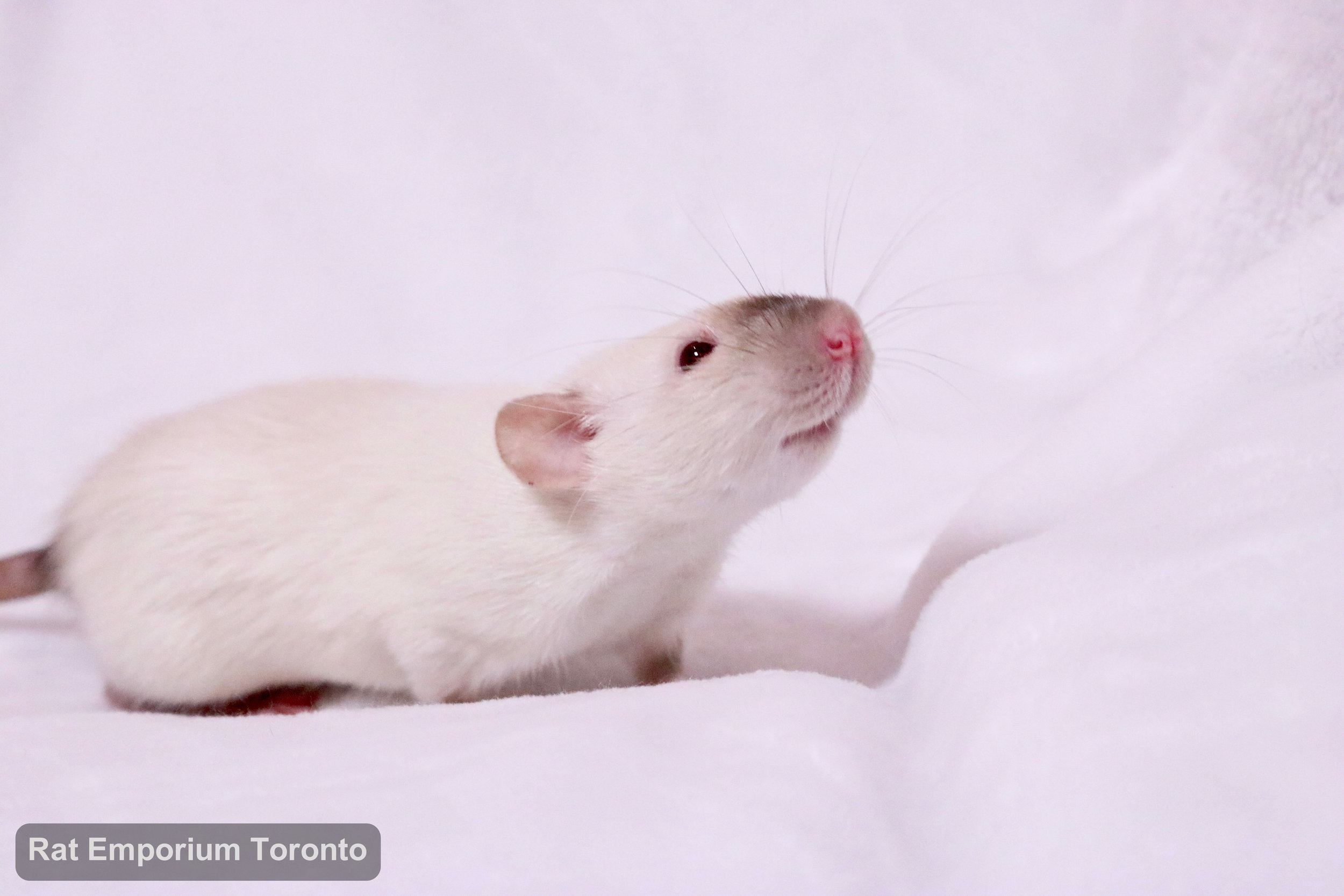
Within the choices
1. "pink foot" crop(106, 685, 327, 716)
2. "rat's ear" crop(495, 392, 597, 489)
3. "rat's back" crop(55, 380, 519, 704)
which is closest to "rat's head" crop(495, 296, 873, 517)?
"rat's ear" crop(495, 392, 597, 489)

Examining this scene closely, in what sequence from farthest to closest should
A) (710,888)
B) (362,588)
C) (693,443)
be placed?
(362,588) → (693,443) → (710,888)

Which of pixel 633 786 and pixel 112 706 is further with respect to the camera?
pixel 112 706

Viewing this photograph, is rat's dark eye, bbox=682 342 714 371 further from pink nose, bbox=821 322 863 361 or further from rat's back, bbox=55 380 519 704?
rat's back, bbox=55 380 519 704

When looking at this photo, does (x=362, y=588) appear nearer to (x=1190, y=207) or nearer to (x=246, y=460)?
(x=246, y=460)

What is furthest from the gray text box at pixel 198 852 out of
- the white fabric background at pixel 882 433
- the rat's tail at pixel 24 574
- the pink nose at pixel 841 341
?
the rat's tail at pixel 24 574

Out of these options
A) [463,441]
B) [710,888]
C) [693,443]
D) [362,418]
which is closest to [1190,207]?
[693,443]

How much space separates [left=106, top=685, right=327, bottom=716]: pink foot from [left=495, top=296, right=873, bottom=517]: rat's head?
0.88 m

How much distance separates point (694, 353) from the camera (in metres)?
1.97

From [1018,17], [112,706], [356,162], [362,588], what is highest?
[1018,17]

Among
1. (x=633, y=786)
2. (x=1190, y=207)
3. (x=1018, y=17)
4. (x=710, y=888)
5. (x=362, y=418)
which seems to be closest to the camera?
(x=710, y=888)

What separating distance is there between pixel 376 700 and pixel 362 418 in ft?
2.01

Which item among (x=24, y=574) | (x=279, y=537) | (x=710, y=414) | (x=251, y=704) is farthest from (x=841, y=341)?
(x=24, y=574)

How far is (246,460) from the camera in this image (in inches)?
91.0

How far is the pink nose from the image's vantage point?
1.85 m
